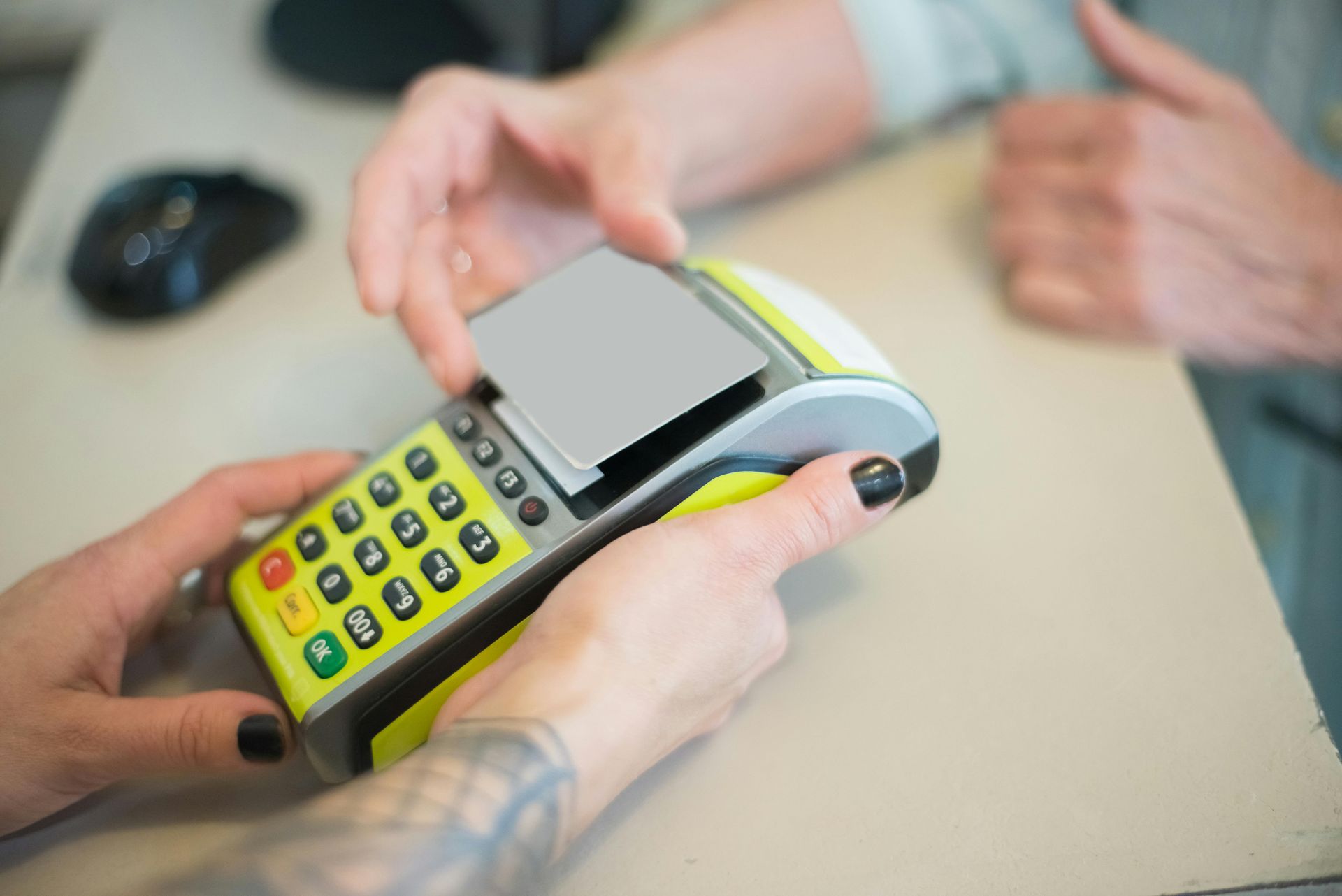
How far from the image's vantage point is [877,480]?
354 mm

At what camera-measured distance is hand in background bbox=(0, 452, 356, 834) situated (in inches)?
13.0

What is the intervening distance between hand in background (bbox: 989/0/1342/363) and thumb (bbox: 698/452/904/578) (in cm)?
21

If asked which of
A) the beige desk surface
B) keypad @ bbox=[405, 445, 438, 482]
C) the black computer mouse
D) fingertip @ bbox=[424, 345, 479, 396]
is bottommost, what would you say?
the beige desk surface

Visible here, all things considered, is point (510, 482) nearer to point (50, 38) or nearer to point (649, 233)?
point (649, 233)

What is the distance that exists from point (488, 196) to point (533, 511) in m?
0.25

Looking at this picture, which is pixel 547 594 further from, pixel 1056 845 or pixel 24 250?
pixel 24 250

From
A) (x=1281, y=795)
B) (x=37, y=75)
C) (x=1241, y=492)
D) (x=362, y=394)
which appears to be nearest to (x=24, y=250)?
(x=362, y=394)

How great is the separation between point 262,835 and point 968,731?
0.25 m

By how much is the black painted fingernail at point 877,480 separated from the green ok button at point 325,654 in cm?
19

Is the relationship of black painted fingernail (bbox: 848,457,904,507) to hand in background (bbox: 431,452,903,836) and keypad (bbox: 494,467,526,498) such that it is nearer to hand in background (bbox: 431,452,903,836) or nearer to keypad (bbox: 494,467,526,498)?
hand in background (bbox: 431,452,903,836)

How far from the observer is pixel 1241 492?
678 mm

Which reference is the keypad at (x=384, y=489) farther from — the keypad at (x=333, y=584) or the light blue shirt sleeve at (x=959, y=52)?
the light blue shirt sleeve at (x=959, y=52)

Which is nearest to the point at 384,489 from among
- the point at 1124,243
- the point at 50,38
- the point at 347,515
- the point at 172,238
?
the point at 347,515

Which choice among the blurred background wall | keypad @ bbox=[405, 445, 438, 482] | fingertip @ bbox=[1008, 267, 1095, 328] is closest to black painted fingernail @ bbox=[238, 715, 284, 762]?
keypad @ bbox=[405, 445, 438, 482]
